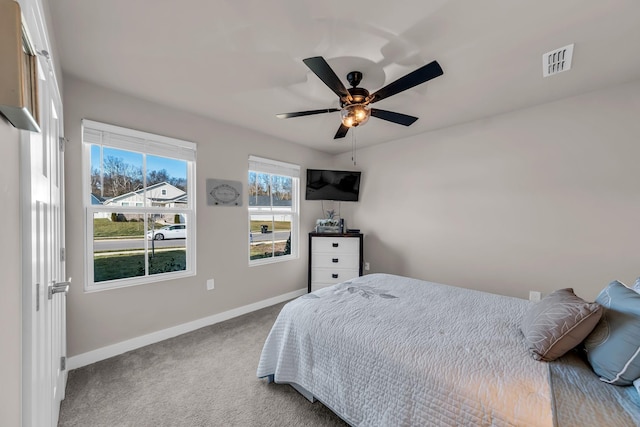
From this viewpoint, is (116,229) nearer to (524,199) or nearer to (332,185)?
(332,185)

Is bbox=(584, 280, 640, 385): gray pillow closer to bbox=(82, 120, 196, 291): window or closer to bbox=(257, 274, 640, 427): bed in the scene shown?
bbox=(257, 274, 640, 427): bed

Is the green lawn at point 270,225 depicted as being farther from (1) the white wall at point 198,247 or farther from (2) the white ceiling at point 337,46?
(2) the white ceiling at point 337,46

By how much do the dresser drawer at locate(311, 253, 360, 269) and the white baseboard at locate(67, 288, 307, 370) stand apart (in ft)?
2.81

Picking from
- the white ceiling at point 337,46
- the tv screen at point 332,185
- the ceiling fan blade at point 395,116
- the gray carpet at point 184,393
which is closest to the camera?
the white ceiling at point 337,46

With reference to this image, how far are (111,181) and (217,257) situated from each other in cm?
129

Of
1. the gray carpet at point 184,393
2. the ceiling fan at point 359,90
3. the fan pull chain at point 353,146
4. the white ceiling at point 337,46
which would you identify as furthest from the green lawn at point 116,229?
the fan pull chain at point 353,146

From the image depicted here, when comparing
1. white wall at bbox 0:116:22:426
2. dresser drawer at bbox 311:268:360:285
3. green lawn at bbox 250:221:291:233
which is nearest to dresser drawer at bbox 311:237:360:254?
dresser drawer at bbox 311:268:360:285

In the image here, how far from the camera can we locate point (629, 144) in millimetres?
2174

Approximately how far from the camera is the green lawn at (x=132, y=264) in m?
2.27

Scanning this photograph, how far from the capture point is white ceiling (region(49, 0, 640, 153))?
4.61 feet

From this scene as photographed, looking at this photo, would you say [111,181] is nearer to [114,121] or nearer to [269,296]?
[114,121]

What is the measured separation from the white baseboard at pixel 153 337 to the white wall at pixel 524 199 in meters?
2.09

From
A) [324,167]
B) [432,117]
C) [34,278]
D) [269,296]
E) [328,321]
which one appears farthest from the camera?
[324,167]

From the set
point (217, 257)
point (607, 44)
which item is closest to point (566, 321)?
point (607, 44)
